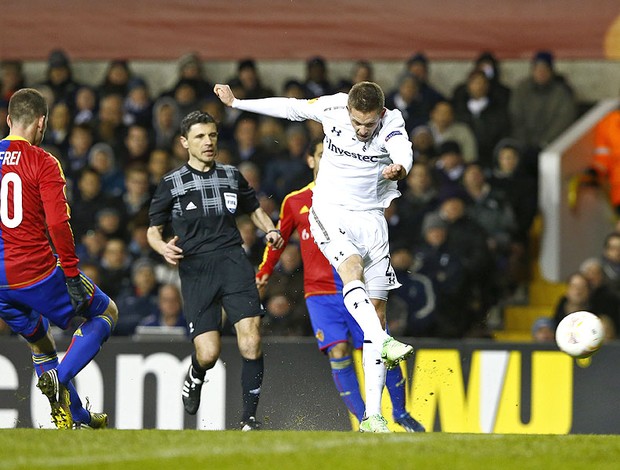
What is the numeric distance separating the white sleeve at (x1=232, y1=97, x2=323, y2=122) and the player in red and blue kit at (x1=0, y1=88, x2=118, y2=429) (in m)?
1.38

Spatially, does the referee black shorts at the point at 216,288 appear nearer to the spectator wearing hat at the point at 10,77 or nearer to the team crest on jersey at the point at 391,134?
the team crest on jersey at the point at 391,134

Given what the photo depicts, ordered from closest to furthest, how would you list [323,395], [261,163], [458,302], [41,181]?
[41,181] < [323,395] < [458,302] < [261,163]

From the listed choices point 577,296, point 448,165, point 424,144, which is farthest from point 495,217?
point 577,296

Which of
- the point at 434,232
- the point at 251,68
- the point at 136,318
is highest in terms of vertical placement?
the point at 251,68

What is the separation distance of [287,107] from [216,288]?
1.34 m

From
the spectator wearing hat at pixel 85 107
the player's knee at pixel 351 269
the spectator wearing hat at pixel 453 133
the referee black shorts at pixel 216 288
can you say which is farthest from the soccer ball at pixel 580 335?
the spectator wearing hat at pixel 85 107

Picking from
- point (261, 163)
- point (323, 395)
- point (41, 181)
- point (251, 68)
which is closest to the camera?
point (41, 181)

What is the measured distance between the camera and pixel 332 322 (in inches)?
383

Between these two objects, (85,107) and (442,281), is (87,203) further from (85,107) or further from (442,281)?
(442,281)

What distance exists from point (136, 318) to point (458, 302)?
307 cm

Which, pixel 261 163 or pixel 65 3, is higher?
pixel 65 3

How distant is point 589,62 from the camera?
1545 centimetres

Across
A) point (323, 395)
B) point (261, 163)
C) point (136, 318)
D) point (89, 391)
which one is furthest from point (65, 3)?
point (323, 395)

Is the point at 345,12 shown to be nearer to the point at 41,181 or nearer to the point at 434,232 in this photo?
the point at 434,232
